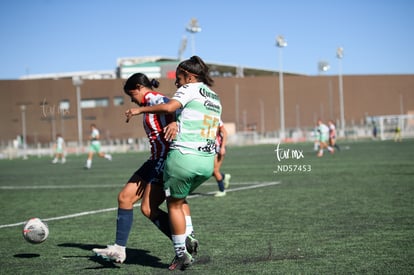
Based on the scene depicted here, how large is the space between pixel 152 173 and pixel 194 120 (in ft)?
3.43

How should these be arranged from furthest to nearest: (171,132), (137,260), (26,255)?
1. (26,255)
2. (137,260)
3. (171,132)

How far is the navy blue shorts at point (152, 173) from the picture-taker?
6.90 m

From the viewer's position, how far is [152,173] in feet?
22.7

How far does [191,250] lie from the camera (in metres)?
6.63

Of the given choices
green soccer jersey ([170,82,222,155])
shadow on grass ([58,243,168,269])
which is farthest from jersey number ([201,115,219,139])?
shadow on grass ([58,243,168,269])

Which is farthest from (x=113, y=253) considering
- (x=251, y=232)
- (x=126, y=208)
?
(x=251, y=232)

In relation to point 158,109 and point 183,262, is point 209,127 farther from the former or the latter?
point 183,262

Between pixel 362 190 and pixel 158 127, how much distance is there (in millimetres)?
8828

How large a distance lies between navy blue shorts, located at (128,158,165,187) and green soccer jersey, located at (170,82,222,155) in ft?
2.53

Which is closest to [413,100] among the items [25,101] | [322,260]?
[25,101]

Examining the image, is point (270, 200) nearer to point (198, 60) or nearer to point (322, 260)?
point (322, 260)

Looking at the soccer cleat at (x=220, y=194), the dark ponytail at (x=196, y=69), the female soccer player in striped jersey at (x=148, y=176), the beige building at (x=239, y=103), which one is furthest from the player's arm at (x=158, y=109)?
the beige building at (x=239, y=103)

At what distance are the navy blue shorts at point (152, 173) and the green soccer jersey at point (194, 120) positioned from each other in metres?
0.77

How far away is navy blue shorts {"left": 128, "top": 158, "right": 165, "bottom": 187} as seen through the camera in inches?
272
